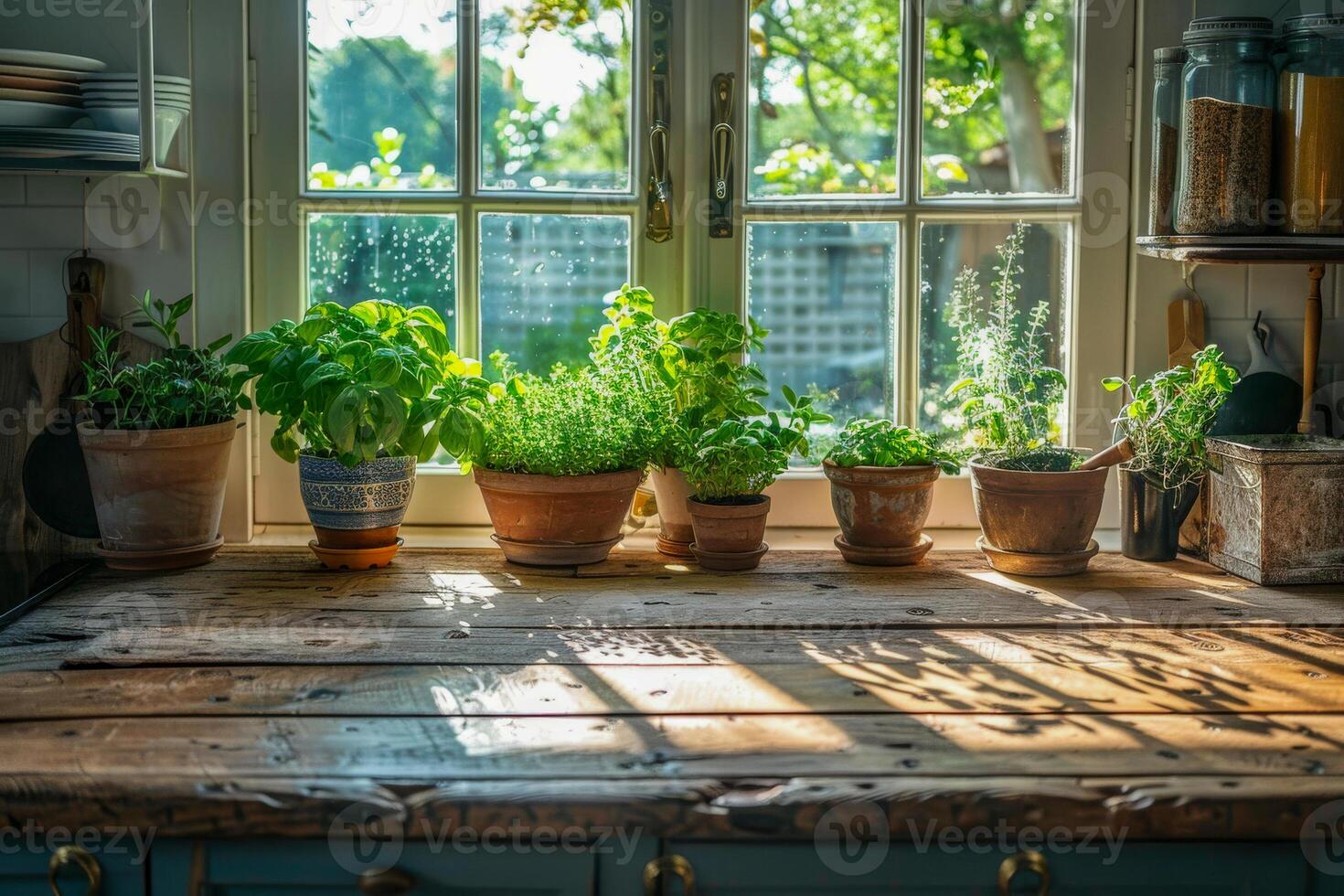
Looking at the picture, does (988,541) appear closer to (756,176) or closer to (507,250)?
(756,176)

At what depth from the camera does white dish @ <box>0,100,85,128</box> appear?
2.13 meters

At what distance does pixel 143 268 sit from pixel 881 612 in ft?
4.97

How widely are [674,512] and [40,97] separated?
1319mm

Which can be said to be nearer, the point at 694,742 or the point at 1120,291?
the point at 694,742

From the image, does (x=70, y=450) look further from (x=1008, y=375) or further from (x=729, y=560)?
(x=1008, y=375)

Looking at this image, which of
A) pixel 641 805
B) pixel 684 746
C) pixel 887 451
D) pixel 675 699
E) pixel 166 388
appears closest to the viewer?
pixel 641 805

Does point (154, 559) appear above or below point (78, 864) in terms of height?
above

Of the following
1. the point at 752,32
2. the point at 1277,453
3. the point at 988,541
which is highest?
the point at 752,32

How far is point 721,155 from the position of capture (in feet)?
8.03

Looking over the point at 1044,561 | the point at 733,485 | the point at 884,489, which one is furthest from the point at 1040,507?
the point at 733,485

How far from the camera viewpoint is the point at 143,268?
7.89ft

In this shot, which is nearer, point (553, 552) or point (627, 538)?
point (553, 552)

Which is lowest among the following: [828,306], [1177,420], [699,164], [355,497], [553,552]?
[553,552]

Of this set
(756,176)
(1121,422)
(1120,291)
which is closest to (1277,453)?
(1121,422)
